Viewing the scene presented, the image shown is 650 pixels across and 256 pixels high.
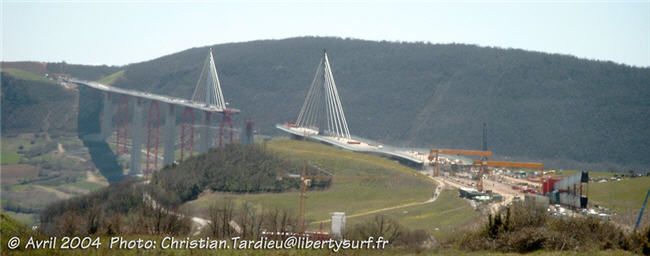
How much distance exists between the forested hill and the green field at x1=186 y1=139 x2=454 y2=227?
1923cm

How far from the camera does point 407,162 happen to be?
43219mm

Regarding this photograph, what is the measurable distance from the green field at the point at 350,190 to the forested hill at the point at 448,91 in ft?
63.1

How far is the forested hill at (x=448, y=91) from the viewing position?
59.2m

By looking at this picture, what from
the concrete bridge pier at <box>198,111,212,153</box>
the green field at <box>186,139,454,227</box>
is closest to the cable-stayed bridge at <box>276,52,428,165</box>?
the green field at <box>186,139,454,227</box>

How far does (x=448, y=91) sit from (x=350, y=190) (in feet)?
133

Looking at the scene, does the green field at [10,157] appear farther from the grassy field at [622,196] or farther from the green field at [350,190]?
the grassy field at [622,196]

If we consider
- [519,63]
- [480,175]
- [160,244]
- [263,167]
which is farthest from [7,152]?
[160,244]

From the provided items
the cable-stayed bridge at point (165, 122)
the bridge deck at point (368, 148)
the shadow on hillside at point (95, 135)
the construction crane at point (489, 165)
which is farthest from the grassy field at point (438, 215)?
the shadow on hillside at point (95, 135)

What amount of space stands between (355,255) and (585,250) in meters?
3.31

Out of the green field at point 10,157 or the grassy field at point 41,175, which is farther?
the green field at point 10,157

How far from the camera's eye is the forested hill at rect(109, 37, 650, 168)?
5919 cm

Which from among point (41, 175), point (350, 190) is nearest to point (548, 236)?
point (350, 190)

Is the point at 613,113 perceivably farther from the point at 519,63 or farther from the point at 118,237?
the point at 118,237

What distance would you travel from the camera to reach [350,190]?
114 feet
